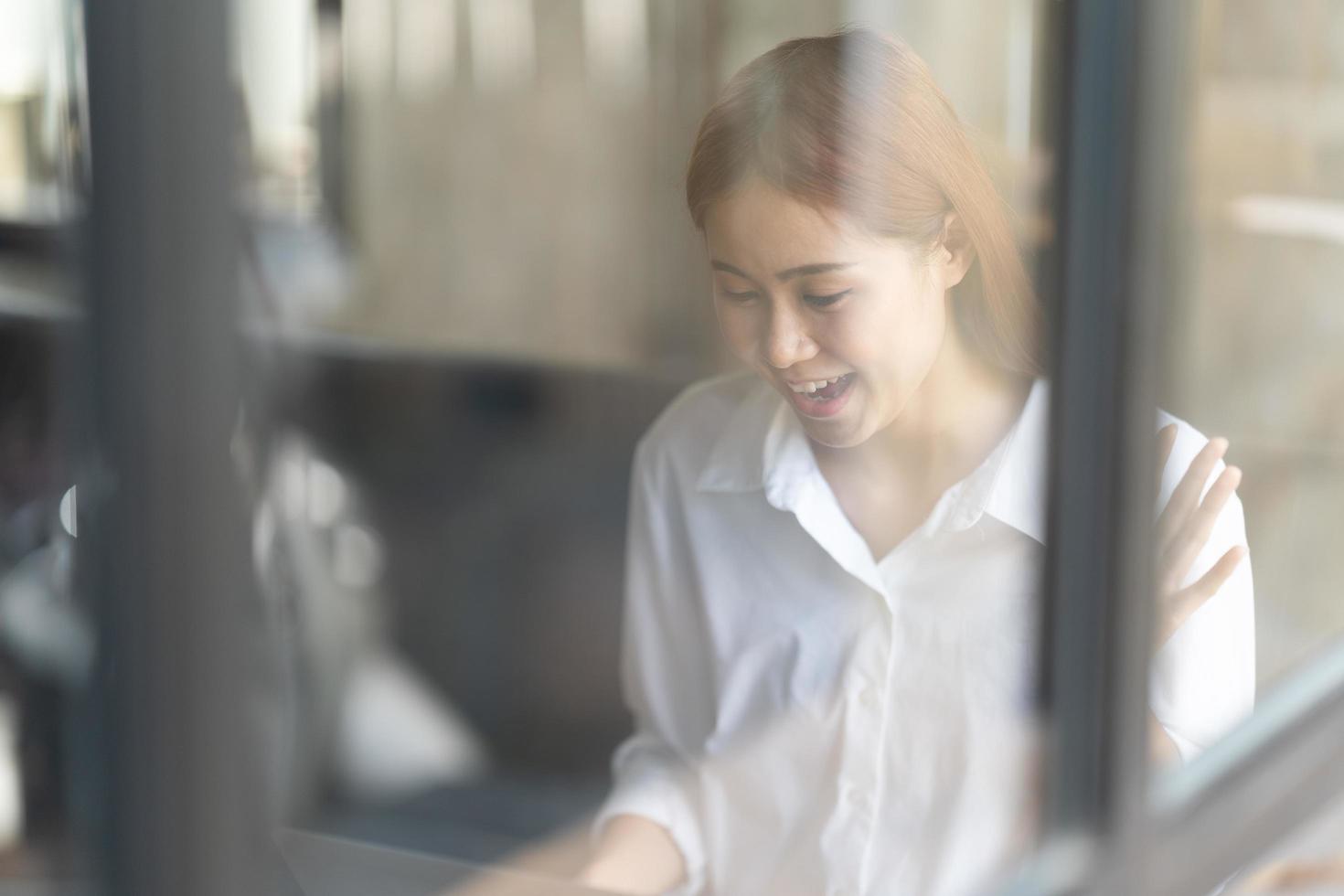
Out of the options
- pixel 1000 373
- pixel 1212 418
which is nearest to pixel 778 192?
pixel 1000 373

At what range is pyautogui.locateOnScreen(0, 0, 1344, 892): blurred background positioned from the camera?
701mm

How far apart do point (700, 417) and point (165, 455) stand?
364 mm

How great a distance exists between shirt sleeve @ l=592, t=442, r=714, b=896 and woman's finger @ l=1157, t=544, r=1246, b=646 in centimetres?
32

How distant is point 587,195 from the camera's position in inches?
197

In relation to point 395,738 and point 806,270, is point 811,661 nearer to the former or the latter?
point 806,270

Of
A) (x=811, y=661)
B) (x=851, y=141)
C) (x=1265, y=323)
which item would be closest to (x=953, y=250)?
(x=851, y=141)

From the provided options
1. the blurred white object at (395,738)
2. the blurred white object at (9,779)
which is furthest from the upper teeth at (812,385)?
the blurred white object at (395,738)

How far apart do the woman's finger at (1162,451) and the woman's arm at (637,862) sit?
14.8 inches

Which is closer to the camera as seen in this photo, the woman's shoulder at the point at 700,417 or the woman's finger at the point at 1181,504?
the woman's shoulder at the point at 700,417

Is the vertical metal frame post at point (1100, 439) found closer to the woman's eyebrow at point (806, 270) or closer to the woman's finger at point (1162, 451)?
the woman's finger at point (1162, 451)

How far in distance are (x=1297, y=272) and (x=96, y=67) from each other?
1048 millimetres

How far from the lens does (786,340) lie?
2.02 feet

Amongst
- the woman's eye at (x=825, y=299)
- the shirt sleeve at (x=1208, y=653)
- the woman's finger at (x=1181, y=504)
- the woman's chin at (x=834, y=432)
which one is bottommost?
the shirt sleeve at (x=1208, y=653)

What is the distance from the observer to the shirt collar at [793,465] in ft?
2.21
